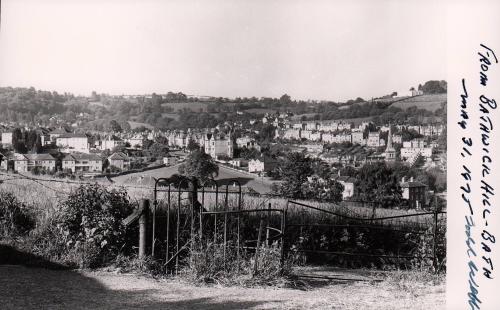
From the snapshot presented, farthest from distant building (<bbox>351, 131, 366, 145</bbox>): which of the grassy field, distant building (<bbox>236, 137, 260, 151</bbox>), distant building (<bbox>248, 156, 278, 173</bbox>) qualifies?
distant building (<bbox>236, 137, 260, 151</bbox>)

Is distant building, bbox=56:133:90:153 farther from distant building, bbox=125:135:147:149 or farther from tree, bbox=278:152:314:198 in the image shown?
tree, bbox=278:152:314:198

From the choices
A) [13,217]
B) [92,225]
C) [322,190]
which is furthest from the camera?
[322,190]

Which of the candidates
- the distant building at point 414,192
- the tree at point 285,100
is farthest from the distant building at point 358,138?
the tree at point 285,100

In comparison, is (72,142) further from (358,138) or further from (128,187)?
(358,138)

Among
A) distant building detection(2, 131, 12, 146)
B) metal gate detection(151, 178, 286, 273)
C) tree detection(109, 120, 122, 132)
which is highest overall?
tree detection(109, 120, 122, 132)

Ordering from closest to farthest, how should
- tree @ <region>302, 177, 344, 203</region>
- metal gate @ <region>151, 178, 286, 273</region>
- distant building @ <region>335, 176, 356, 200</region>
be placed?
metal gate @ <region>151, 178, 286, 273</region>, tree @ <region>302, 177, 344, 203</region>, distant building @ <region>335, 176, 356, 200</region>

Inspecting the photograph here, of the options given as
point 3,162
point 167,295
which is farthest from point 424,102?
point 3,162

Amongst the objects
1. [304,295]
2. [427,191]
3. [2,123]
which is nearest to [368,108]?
[427,191]
